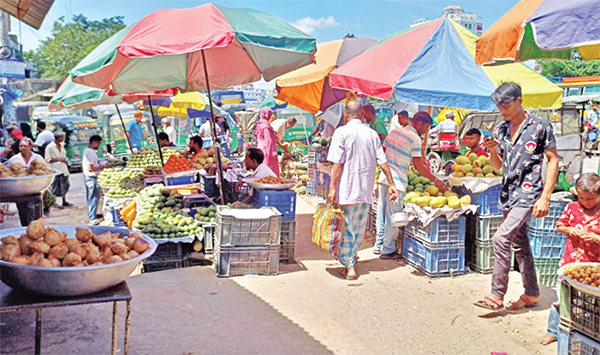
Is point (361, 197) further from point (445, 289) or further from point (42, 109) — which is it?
point (42, 109)

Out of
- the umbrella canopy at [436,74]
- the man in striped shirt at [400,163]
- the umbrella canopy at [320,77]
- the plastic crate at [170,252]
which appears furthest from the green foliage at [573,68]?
the plastic crate at [170,252]

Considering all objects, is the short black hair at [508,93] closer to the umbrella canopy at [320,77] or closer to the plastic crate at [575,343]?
the plastic crate at [575,343]

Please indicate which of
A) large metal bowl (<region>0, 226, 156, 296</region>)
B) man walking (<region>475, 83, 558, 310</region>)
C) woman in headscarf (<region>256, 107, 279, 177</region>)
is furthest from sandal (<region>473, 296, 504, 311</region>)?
woman in headscarf (<region>256, 107, 279, 177</region>)

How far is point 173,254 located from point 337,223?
2.18 meters

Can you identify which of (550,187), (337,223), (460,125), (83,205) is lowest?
(83,205)

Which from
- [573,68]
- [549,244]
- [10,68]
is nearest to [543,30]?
[549,244]

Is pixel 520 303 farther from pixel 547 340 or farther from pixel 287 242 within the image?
pixel 287 242

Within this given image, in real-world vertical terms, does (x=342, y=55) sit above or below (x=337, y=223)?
above

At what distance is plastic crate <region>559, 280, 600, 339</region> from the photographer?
3135 mm

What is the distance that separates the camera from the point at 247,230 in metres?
5.66

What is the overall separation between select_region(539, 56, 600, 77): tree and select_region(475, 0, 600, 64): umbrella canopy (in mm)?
34420

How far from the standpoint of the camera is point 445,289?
18.4 feet

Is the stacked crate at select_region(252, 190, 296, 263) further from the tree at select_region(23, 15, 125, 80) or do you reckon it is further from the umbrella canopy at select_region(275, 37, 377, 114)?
the tree at select_region(23, 15, 125, 80)

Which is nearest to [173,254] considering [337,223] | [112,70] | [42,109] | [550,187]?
[337,223]
